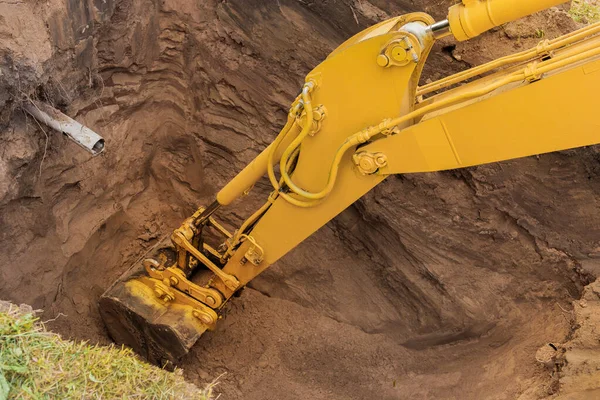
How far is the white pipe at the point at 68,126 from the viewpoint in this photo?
420 cm

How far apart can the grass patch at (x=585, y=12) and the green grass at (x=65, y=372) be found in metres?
4.56

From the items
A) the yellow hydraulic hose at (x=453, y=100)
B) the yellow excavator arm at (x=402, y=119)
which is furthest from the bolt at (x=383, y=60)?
the yellow hydraulic hose at (x=453, y=100)

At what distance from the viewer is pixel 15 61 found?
4273mm

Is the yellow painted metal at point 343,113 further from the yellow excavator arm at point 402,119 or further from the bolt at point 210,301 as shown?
the bolt at point 210,301

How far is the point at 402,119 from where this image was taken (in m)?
A: 3.26

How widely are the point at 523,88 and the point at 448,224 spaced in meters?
2.21

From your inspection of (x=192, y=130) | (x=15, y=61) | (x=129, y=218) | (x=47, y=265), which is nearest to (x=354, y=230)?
(x=192, y=130)

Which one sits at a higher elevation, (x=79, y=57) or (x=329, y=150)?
(x=79, y=57)

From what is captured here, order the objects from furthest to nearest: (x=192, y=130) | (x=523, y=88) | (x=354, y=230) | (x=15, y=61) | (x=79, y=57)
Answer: (x=192, y=130)
(x=354, y=230)
(x=79, y=57)
(x=15, y=61)
(x=523, y=88)

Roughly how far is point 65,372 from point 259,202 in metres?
3.74

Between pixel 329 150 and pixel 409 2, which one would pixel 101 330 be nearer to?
pixel 329 150

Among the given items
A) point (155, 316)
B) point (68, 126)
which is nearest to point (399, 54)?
point (68, 126)

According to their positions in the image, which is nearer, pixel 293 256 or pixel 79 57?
pixel 79 57

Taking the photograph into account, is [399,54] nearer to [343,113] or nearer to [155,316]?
[343,113]
